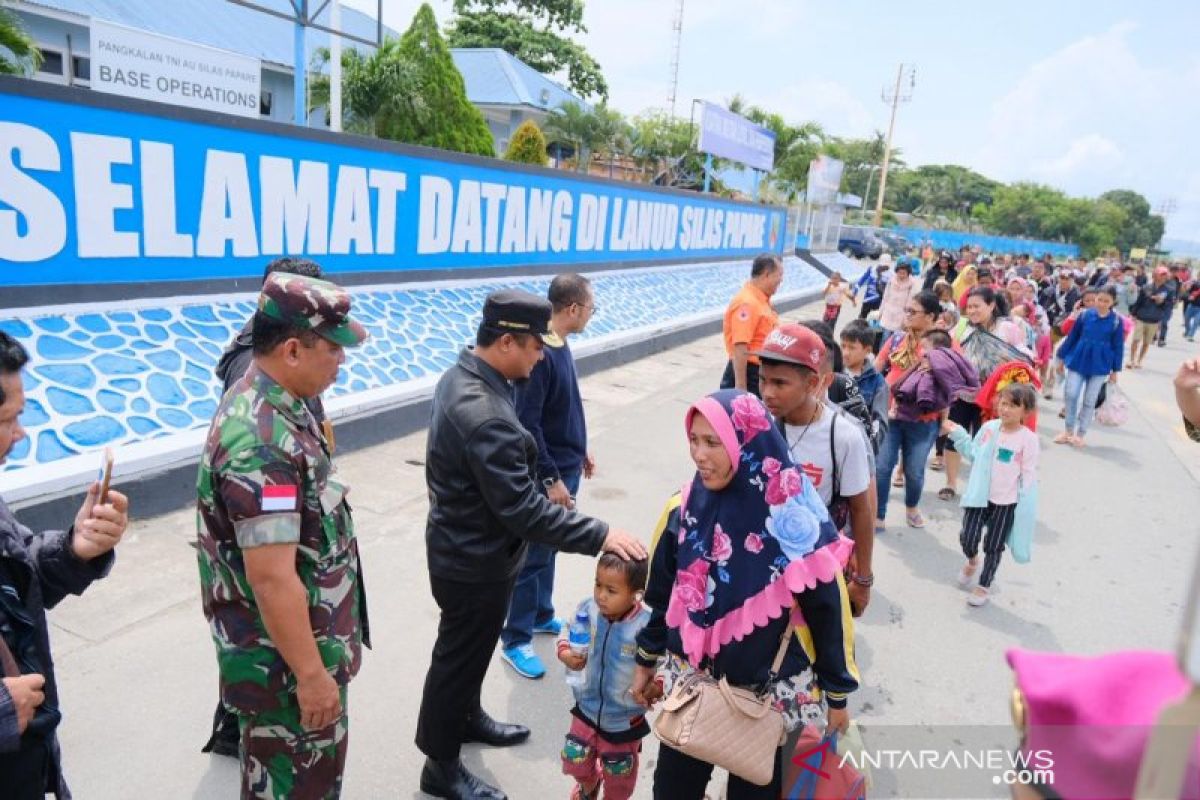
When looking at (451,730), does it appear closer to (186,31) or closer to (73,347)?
(73,347)

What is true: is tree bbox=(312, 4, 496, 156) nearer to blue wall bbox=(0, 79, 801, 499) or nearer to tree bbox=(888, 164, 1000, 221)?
blue wall bbox=(0, 79, 801, 499)

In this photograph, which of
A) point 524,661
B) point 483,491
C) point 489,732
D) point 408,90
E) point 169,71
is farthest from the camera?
point 408,90

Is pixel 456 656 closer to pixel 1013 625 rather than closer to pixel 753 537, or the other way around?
pixel 753 537

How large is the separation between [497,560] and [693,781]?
3.02 feet

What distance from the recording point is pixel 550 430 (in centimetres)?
356

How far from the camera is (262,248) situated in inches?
286

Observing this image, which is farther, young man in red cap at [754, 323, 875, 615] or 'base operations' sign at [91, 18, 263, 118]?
'base operations' sign at [91, 18, 263, 118]

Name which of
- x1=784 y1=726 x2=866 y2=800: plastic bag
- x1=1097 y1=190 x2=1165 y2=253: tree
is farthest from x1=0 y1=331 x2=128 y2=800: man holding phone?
x1=1097 y1=190 x2=1165 y2=253: tree

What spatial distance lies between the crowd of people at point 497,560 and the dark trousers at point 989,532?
5.00ft

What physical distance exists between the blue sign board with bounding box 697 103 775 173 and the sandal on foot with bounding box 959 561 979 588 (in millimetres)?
15098

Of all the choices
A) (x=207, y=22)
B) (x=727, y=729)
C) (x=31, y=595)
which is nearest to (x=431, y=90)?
(x=207, y=22)

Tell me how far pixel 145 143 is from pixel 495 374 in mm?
5174

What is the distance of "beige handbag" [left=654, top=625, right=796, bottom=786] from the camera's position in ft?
6.58

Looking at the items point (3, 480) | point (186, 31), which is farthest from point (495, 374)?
point (186, 31)
